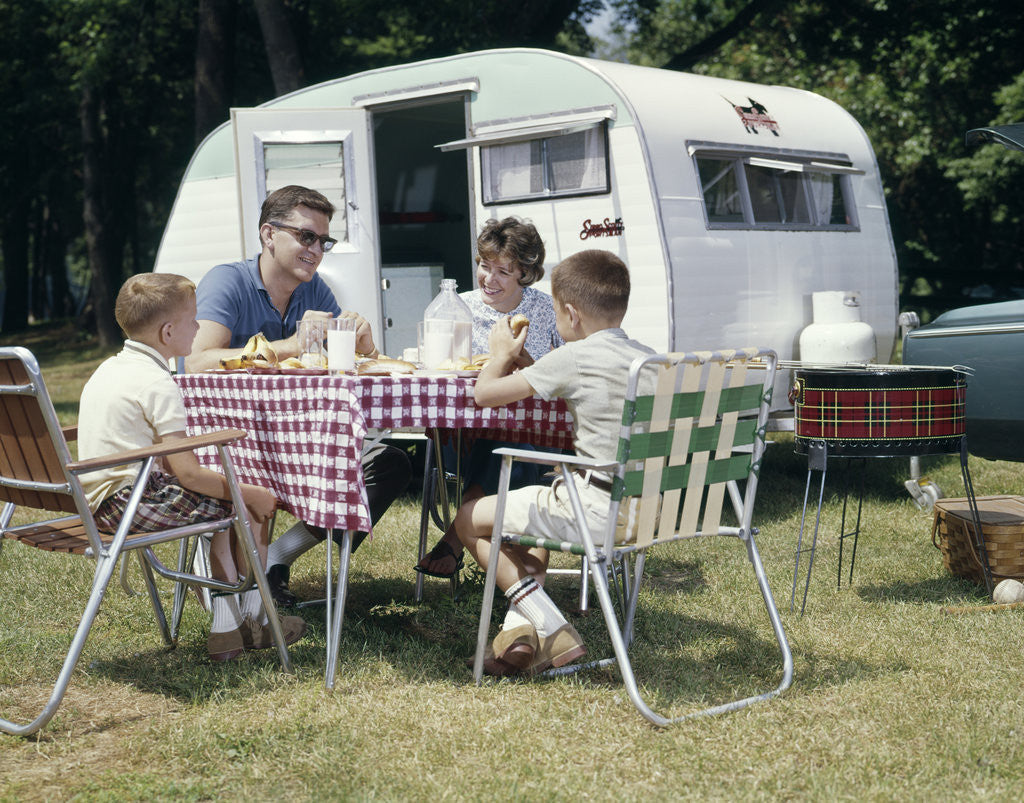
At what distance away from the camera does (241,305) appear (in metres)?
4.50

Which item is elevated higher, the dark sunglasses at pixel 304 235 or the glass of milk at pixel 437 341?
the dark sunglasses at pixel 304 235

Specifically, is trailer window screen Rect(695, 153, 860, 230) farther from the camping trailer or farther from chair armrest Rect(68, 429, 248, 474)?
chair armrest Rect(68, 429, 248, 474)

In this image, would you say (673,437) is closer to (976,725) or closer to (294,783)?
(976,725)

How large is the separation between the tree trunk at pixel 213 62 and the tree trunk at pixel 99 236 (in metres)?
5.77

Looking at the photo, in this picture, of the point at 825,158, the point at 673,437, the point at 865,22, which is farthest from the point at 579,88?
the point at 865,22

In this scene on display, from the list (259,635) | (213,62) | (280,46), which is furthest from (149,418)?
(213,62)

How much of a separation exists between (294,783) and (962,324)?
3.74 metres

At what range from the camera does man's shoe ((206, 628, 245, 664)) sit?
12.6 ft

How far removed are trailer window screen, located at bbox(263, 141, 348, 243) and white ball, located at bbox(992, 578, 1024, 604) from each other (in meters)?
4.82

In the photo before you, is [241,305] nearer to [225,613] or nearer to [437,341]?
[437,341]

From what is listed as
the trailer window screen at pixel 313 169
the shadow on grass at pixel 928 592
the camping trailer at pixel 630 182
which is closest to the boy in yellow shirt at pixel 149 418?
the shadow on grass at pixel 928 592

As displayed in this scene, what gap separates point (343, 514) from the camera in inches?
135

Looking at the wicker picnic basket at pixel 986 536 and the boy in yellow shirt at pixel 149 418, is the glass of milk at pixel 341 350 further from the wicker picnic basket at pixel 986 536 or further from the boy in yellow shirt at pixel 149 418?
the wicker picnic basket at pixel 986 536

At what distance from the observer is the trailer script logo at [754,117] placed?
7195 millimetres
